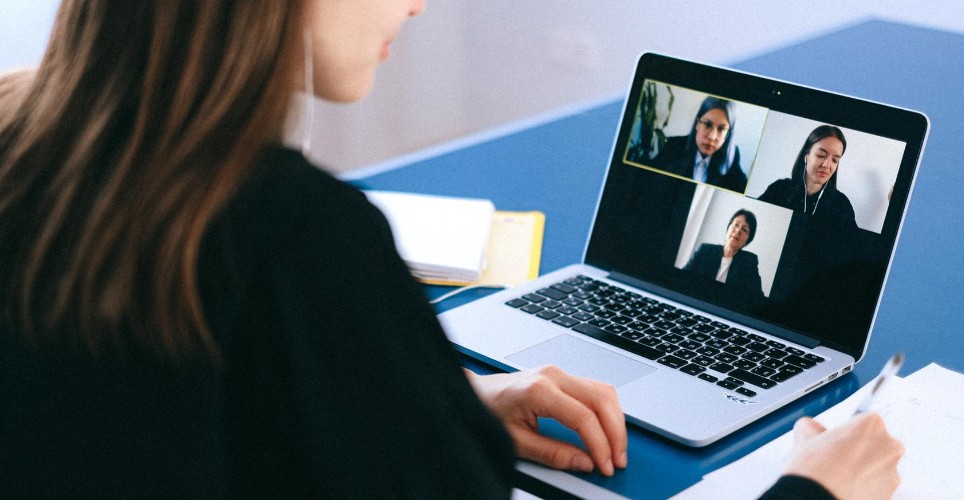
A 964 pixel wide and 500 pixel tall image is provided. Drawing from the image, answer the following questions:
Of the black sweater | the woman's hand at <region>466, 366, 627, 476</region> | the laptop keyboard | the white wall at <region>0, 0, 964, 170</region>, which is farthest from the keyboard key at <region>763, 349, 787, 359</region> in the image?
the white wall at <region>0, 0, 964, 170</region>

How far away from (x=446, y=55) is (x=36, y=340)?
320cm

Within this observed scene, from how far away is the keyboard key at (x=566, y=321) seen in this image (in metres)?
1.04

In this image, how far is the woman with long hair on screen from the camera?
59cm

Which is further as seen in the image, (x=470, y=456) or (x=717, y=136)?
(x=717, y=136)

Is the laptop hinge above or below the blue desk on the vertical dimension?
below

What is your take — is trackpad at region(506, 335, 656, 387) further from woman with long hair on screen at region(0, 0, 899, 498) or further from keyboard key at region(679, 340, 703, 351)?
woman with long hair on screen at region(0, 0, 899, 498)

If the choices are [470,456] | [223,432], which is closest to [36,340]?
[223,432]

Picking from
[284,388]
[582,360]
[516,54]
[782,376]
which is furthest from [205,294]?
[516,54]

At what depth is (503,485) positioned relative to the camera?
0.68 meters

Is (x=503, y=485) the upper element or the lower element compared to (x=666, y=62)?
lower

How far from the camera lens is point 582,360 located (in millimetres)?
Result: 971

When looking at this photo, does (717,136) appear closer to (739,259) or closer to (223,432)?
(739,259)

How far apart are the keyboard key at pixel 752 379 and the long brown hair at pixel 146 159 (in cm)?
51

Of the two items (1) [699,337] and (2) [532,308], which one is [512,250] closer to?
(2) [532,308]
